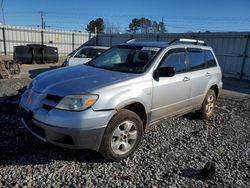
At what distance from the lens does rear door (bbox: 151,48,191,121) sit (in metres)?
4.04

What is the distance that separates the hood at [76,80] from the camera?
326 cm

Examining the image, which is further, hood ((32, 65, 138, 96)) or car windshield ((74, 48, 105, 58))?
car windshield ((74, 48, 105, 58))

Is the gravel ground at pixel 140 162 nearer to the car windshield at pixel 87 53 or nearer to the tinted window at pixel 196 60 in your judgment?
the tinted window at pixel 196 60

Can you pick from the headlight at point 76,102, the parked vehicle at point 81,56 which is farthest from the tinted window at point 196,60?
the parked vehicle at point 81,56

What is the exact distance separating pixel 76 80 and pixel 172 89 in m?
1.67

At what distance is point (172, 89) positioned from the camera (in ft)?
14.1

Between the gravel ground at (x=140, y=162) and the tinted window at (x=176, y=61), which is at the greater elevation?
the tinted window at (x=176, y=61)

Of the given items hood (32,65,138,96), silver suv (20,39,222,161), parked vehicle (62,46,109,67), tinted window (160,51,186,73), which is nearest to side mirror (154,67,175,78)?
silver suv (20,39,222,161)

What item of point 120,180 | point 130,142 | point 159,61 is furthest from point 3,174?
point 159,61

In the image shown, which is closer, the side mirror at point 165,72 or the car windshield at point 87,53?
the side mirror at point 165,72

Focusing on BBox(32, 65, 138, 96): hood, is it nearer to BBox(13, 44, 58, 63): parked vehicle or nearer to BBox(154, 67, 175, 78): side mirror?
BBox(154, 67, 175, 78): side mirror

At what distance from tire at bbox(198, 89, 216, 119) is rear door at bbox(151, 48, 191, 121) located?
0.96 m

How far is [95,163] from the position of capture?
11.5 ft

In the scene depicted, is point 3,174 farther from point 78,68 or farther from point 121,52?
point 121,52
